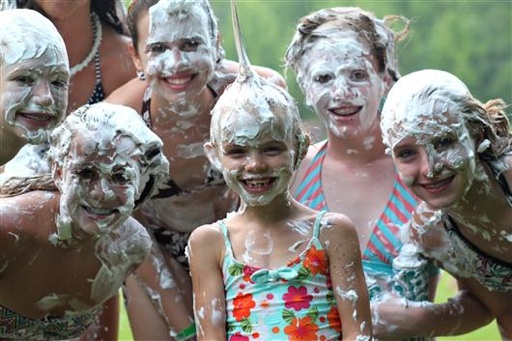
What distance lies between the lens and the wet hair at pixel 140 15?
216 inches

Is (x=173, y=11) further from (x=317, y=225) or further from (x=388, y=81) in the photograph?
(x=317, y=225)

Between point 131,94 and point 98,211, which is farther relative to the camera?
point 131,94

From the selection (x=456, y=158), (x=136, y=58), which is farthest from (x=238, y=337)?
(x=136, y=58)

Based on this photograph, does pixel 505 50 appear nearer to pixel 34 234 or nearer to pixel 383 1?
pixel 383 1

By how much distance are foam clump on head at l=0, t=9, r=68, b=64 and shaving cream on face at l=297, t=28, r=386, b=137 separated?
1.18m

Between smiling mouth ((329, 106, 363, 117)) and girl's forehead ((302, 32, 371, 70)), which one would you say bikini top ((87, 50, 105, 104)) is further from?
smiling mouth ((329, 106, 363, 117))

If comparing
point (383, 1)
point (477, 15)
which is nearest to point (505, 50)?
point (477, 15)

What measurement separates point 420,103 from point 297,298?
848mm

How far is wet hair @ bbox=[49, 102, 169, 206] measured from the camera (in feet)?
15.0

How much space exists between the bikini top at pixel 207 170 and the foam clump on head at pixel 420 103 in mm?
881

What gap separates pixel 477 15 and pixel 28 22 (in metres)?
19.7

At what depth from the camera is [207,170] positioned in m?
5.60

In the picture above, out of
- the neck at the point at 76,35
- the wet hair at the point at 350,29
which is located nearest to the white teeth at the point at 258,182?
the wet hair at the point at 350,29

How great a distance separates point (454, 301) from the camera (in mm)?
5285
